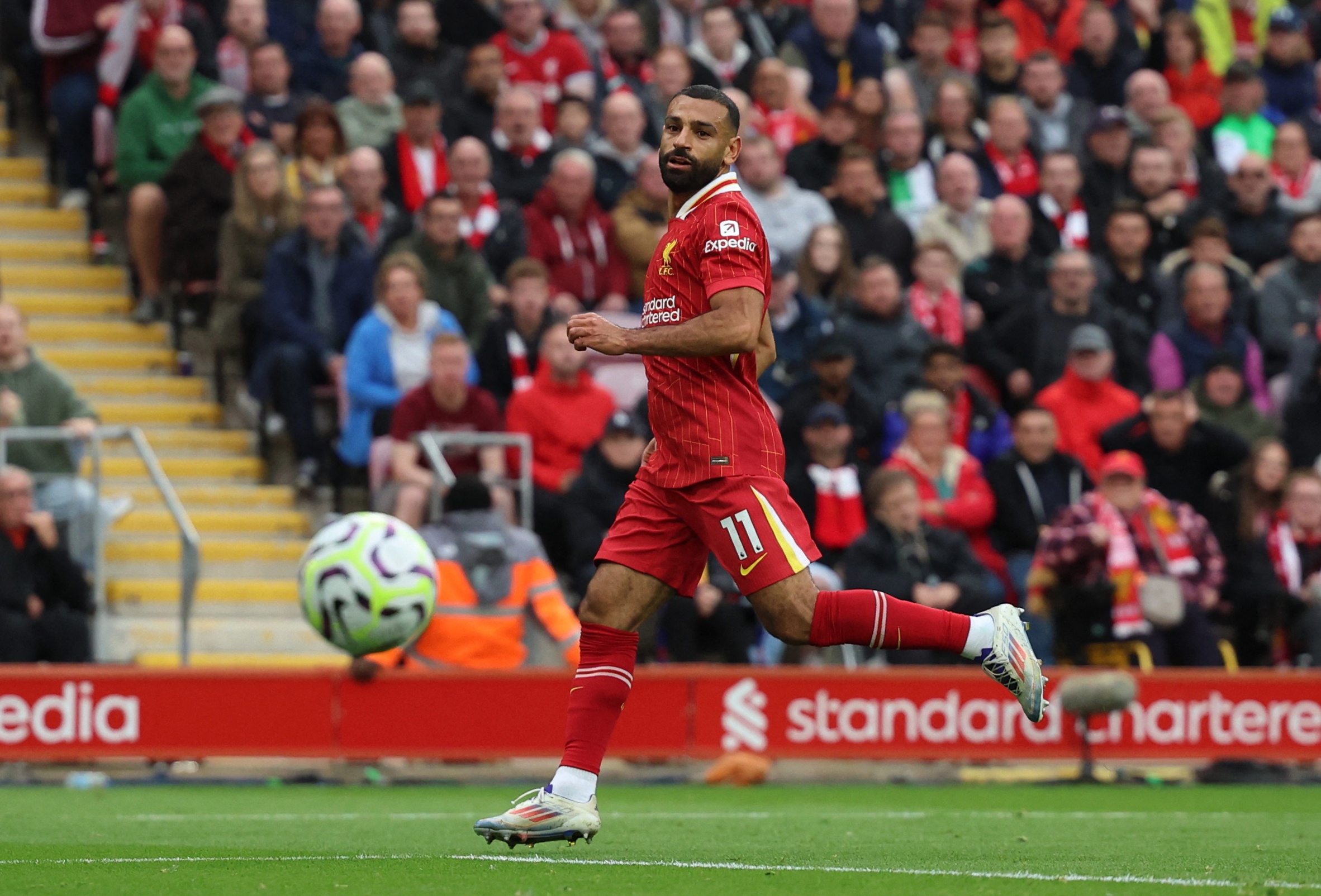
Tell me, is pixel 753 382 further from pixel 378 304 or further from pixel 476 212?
pixel 476 212

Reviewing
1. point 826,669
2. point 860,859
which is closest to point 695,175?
point 860,859

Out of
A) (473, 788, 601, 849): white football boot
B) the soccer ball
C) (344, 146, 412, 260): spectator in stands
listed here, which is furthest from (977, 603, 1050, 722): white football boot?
(344, 146, 412, 260): spectator in stands

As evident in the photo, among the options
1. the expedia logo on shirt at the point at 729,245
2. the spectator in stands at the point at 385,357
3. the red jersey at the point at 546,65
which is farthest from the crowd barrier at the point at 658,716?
the red jersey at the point at 546,65

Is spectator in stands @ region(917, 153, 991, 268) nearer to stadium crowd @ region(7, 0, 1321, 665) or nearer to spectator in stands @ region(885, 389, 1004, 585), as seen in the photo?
stadium crowd @ region(7, 0, 1321, 665)

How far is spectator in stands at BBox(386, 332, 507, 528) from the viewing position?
14297 mm

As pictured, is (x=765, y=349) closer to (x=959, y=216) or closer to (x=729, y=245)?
(x=729, y=245)

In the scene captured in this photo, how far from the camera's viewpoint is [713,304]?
705 cm

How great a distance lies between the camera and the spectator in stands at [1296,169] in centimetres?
1878

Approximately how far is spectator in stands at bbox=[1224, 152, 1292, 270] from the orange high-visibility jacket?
25.1 feet

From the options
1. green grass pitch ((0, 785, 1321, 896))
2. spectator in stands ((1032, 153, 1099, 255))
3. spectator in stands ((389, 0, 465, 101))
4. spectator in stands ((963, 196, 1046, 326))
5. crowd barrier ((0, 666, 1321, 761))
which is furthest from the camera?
spectator in stands ((1032, 153, 1099, 255))

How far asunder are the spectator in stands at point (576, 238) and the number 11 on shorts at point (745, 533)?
8.98 metres

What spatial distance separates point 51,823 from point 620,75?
34.1 feet

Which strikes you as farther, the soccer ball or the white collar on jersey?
the soccer ball

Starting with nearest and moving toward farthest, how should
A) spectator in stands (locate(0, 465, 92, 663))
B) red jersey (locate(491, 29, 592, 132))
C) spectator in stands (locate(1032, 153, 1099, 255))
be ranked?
spectator in stands (locate(0, 465, 92, 663))
spectator in stands (locate(1032, 153, 1099, 255))
red jersey (locate(491, 29, 592, 132))
